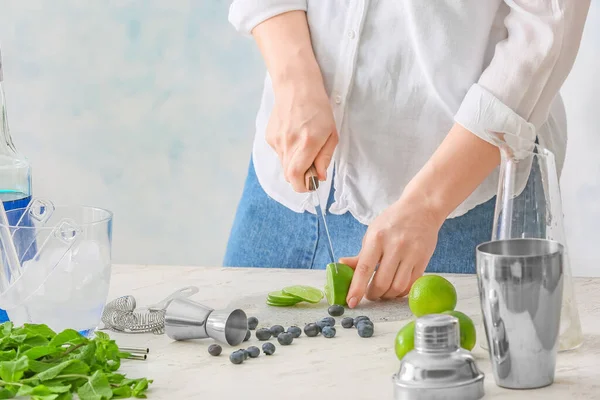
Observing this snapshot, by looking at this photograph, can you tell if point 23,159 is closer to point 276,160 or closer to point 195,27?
point 276,160

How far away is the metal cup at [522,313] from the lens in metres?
0.90

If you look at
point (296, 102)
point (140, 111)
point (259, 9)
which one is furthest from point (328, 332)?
point (140, 111)

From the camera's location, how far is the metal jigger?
108cm

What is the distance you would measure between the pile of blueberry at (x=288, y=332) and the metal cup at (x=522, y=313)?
0.22 meters

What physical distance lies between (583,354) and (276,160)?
73 cm

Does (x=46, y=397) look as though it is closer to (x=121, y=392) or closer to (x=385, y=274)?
(x=121, y=392)

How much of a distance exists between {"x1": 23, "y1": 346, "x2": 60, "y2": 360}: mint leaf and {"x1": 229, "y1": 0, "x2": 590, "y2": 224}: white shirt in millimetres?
681

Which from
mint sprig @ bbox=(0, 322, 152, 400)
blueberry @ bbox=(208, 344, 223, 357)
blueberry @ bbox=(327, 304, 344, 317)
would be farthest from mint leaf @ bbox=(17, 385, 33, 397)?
blueberry @ bbox=(327, 304, 344, 317)

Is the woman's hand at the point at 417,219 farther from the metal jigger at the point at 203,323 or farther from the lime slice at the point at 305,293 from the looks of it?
the metal jigger at the point at 203,323

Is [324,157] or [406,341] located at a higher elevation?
[324,157]

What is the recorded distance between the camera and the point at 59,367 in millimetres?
918

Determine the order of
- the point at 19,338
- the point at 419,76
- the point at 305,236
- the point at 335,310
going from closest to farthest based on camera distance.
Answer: the point at 19,338 → the point at 335,310 → the point at 419,76 → the point at 305,236

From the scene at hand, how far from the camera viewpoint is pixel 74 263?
107 cm

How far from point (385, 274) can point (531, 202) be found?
11.9 inches
